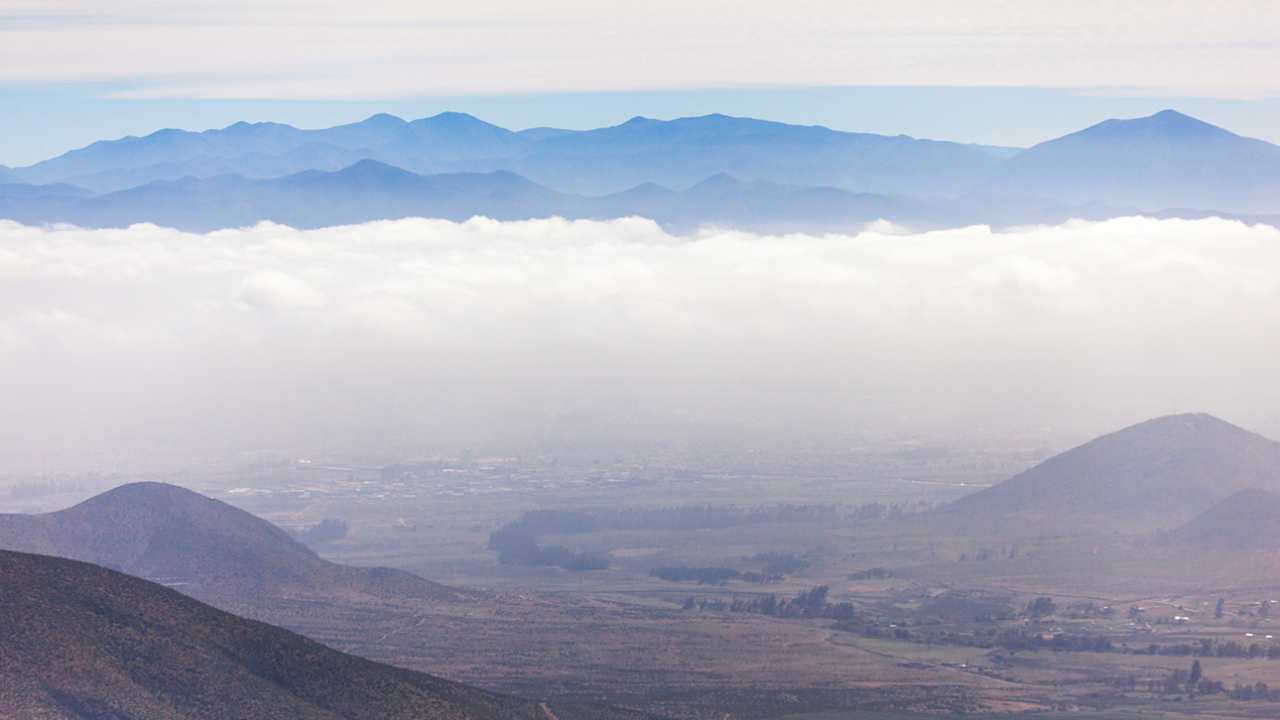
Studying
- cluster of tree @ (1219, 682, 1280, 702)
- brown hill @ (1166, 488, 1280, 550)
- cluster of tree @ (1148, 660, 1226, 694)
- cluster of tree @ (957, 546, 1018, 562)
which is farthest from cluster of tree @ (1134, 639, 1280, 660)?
cluster of tree @ (957, 546, 1018, 562)

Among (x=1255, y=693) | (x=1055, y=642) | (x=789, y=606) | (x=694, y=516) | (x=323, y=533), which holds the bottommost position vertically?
(x=1255, y=693)

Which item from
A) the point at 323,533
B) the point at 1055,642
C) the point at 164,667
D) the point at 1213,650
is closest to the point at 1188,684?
the point at 1213,650

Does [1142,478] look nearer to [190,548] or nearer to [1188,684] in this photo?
[1188,684]

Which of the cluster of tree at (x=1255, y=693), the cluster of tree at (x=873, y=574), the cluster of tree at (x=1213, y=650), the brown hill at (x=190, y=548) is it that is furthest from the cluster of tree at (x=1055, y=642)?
the brown hill at (x=190, y=548)

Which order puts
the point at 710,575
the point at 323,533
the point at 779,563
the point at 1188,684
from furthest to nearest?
the point at 323,533 < the point at 779,563 < the point at 710,575 < the point at 1188,684

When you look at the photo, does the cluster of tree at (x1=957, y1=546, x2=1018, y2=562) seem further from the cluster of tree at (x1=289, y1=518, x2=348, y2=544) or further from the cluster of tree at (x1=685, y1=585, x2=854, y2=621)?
the cluster of tree at (x1=289, y1=518, x2=348, y2=544)

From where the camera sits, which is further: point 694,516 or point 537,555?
point 694,516
